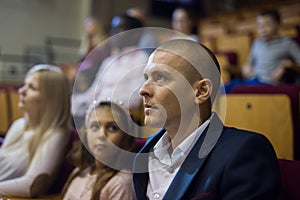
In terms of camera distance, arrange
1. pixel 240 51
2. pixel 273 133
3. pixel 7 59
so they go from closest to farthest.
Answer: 1. pixel 273 133
2. pixel 240 51
3. pixel 7 59

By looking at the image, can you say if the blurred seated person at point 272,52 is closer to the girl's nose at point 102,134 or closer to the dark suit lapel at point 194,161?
the girl's nose at point 102,134

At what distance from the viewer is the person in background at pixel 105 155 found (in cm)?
60

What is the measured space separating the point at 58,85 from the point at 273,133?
19.9 inches

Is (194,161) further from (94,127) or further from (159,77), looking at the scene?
(94,127)

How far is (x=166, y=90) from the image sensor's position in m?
0.44

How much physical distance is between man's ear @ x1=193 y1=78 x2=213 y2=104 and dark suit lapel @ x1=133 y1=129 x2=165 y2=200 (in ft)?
0.32

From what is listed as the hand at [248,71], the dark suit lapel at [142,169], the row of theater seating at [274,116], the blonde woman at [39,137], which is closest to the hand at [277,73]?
the hand at [248,71]

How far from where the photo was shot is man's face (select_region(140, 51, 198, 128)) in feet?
1.43

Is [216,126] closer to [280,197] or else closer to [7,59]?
[280,197]

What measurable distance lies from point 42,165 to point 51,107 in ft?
0.43

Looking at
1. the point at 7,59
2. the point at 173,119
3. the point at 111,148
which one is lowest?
the point at 7,59

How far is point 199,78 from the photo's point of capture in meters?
0.44

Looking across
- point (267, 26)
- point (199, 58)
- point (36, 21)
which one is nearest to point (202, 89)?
point (199, 58)

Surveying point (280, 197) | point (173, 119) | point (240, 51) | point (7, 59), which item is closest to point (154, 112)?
point (173, 119)
